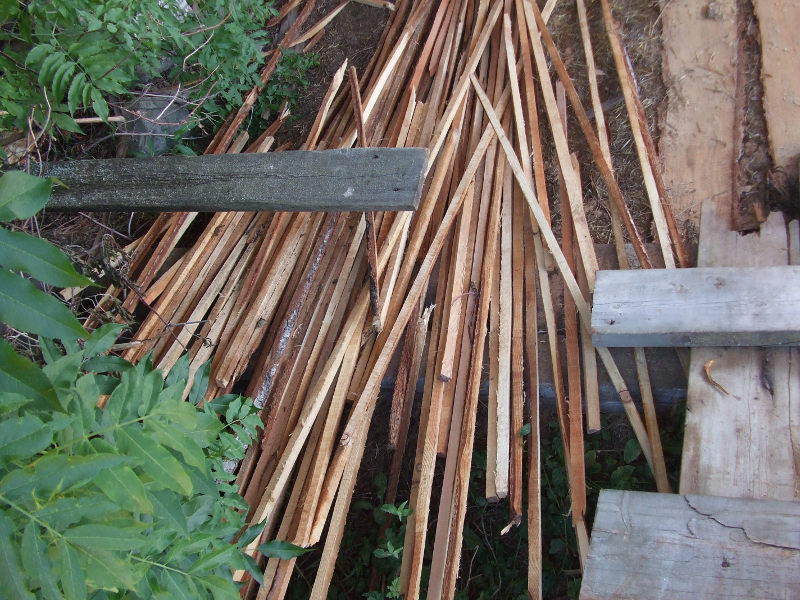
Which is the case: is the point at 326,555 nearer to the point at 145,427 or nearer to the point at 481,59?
the point at 145,427

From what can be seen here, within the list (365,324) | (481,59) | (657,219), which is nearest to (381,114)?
(481,59)

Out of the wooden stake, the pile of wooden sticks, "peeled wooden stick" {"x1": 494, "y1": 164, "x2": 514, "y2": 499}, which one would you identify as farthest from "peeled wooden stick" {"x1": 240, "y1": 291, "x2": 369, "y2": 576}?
the wooden stake

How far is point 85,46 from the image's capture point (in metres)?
2.55

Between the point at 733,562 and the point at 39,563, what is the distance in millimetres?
1911

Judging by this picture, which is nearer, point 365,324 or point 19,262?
point 19,262

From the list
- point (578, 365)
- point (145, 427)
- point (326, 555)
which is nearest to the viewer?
point (145, 427)

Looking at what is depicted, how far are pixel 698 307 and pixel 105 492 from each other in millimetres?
2090

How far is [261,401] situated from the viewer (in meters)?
2.73

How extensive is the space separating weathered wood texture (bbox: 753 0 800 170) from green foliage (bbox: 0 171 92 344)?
2851 mm

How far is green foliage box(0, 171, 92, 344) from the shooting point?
1257 mm

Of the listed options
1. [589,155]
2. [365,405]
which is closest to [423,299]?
[365,405]

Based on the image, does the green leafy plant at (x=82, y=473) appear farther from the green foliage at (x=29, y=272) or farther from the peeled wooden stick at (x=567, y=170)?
the peeled wooden stick at (x=567, y=170)

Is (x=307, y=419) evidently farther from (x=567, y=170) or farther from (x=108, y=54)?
(x=108, y=54)

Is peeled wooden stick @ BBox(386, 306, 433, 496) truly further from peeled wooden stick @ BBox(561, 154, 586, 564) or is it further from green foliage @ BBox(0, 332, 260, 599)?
green foliage @ BBox(0, 332, 260, 599)
